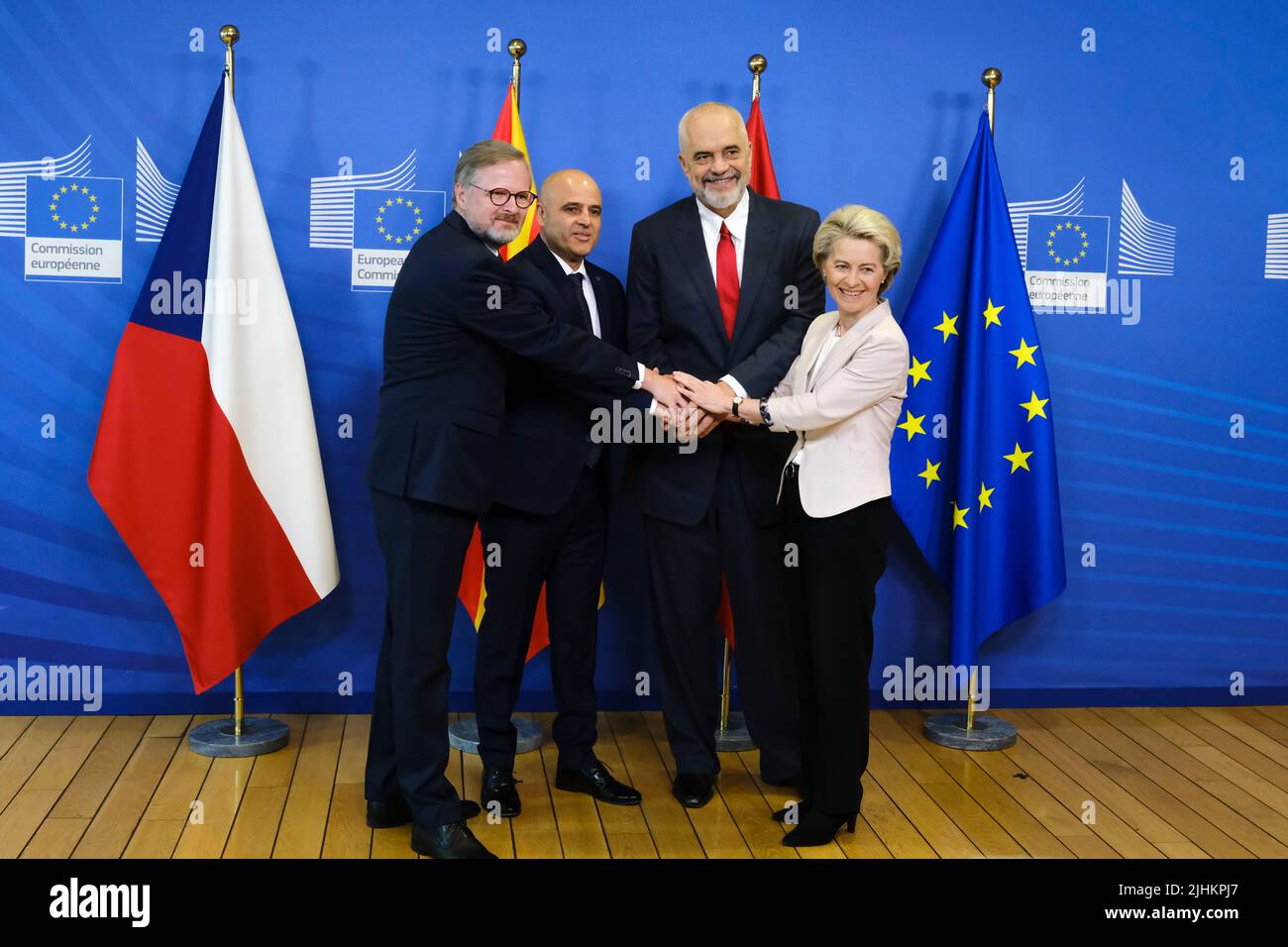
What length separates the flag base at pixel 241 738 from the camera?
3.92 metres

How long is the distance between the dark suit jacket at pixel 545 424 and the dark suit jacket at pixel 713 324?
20 centimetres

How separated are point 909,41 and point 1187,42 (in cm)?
100

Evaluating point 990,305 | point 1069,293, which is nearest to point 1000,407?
point 990,305

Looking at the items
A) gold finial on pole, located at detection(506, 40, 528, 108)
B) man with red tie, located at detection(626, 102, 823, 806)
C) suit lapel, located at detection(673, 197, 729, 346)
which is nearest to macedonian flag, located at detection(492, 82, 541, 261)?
gold finial on pole, located at detection(506, 40, 528, 108)

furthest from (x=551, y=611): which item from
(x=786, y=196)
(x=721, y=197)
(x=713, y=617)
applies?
(x=786, y=196)

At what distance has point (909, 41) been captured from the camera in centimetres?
439

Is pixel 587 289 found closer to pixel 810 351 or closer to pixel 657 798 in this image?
pixel 810 351

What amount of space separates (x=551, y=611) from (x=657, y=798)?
23.9 inches

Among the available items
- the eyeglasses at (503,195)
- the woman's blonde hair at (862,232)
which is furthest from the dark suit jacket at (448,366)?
the woman's blonde hair at (862,232)

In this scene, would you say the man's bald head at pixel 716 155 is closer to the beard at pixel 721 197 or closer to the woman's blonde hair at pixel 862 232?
the beard at pixel 721 197

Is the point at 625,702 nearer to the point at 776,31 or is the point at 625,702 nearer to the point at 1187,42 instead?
the point at 776,31

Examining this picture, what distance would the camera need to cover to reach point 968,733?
4227mm

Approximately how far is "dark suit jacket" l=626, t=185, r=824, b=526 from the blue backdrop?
0.74m

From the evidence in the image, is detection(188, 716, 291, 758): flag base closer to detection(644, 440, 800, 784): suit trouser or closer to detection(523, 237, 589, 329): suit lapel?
detection(644, 440, 800, 784): suit trouser
